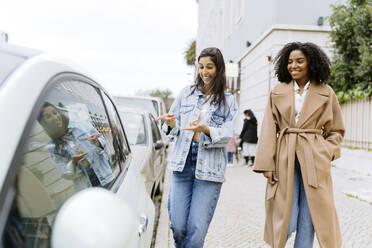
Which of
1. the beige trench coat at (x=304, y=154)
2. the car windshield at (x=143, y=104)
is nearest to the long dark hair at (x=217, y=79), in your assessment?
the beige trench coat at (x=304, y=154)

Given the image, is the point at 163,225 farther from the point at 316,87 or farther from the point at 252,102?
the point at 252,102

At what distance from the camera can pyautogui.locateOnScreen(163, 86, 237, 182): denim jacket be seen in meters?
2.73

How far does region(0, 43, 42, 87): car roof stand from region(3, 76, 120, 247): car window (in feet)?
0.41

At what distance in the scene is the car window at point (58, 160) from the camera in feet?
3.30

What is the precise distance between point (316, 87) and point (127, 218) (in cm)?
220

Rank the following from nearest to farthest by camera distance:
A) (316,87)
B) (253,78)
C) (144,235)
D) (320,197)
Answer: (144,235)
(320,197)
(316,87)
(253,78)

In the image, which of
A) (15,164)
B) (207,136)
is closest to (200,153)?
(207,136)

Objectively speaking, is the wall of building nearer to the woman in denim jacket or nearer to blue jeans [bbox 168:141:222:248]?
the woman in denim jacket

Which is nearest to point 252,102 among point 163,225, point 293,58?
point 163,225

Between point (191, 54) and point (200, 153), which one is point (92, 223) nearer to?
point (200, 153)

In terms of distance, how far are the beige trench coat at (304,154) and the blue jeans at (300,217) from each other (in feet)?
0.25

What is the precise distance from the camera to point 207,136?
2.70m

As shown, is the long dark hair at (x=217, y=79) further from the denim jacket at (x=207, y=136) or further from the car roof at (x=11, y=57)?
the car roof at (x=11, y=57)

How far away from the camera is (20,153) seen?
0.97 metres
